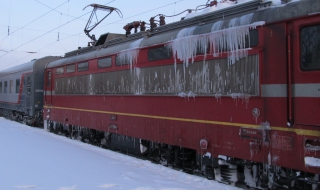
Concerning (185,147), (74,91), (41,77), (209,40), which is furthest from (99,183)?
(41,77)

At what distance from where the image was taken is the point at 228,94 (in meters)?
5.82

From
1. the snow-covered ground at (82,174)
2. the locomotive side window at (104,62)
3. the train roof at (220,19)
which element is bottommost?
the snow-covered ground at (82,174)

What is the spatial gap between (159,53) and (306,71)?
371cm

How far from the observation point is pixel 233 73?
573 cm

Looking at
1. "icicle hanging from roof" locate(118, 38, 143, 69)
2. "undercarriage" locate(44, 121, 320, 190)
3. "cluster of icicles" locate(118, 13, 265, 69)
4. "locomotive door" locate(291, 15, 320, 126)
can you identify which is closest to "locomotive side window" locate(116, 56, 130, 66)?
"icicle hanging from roof" locate(118, 38, 143, 69)

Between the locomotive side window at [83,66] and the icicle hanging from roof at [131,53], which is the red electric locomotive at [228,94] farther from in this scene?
the locomotive side window at [83,66]

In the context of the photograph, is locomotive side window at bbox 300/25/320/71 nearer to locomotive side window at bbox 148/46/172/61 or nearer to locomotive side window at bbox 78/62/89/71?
locomotive side window at bbox 148/46/172/61

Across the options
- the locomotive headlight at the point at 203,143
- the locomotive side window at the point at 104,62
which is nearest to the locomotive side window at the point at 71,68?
the locomotive side window at the point at 104,62

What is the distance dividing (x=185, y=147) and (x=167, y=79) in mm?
1589

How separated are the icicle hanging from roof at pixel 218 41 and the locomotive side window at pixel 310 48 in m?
0.75

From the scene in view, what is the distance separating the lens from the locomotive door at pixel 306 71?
457 centimetres

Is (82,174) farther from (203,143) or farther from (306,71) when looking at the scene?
(306,71)

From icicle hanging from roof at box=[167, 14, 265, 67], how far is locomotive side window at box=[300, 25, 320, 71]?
29.5 inches

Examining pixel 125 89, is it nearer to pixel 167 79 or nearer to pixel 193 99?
pixel 167 79
